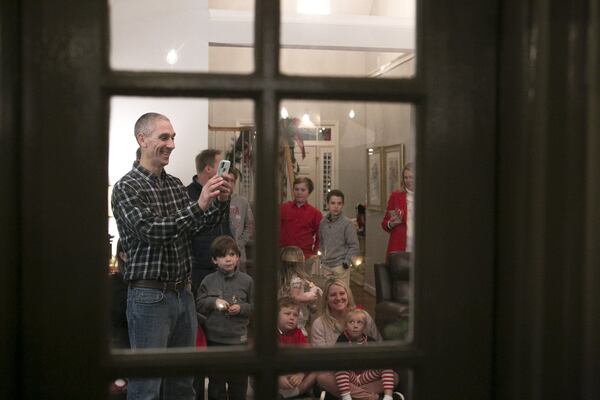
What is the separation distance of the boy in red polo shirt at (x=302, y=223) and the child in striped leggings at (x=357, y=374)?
57.1 inches

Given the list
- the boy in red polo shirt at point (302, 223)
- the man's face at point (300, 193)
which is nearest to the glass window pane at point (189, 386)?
the boy in red polo shirt at point (302, 223)

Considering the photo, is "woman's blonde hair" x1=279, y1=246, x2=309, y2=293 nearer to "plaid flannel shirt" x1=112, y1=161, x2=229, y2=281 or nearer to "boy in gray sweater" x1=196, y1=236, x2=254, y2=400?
"boy in gray sweater" x1=196, y1=236, x2=254, y2=400

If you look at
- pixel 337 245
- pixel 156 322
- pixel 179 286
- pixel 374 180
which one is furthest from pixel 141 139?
pixel 374 180

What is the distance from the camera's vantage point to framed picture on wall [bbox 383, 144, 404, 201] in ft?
20.5

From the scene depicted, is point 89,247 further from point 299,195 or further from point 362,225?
point 362,225

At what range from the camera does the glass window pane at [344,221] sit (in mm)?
3338

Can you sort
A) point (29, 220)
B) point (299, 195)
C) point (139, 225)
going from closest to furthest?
point (29, 220) < point (139, 225) < point (299, 195)

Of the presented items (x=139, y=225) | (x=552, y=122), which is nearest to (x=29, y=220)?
(x=552, y=122)

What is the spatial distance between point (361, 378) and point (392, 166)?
357 centimetres

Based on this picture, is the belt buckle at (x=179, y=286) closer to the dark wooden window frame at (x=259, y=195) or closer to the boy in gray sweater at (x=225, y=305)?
the boy in gray sweater at (x=225, y=305)

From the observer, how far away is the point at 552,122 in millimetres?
952

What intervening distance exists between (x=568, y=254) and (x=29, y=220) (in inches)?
26.9

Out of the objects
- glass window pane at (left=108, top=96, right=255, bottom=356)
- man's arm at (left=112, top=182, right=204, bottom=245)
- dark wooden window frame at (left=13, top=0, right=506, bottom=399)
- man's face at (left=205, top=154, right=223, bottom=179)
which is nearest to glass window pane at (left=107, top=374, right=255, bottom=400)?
glass window pane at (left=108, top=96, right=255, bottom=356)

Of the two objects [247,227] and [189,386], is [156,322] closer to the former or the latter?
[189,386]
